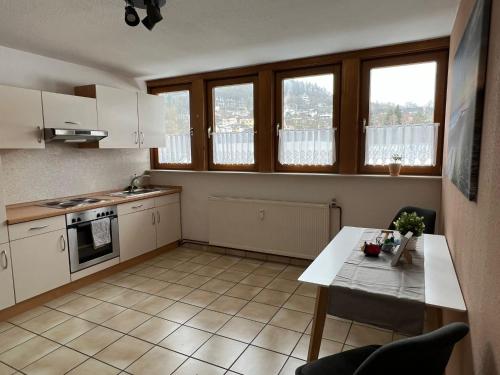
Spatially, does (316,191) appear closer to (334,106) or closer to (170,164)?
(334,106)

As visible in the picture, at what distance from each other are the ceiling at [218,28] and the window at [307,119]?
31 cm

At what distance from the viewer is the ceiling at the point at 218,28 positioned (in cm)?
233

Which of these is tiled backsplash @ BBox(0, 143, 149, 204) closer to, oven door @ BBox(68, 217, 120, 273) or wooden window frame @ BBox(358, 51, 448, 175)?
oven door @ BBox(68, 217, 120, 273)

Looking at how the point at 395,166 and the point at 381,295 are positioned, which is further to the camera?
the point at 395,166

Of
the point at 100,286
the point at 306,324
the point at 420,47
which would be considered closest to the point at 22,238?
the point at 100,286

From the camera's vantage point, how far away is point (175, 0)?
2.22m

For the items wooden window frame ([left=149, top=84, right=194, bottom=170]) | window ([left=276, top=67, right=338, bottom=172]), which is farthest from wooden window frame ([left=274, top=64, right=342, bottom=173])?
wooden window frame ([left=149, top=84, right=194, bottom=170])

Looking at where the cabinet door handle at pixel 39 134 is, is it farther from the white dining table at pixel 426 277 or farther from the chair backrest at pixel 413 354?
the chair backrest at pixel 413 354

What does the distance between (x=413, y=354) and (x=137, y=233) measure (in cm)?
354

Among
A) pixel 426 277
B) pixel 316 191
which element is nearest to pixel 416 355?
pixel 426 277

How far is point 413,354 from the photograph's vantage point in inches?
38.6

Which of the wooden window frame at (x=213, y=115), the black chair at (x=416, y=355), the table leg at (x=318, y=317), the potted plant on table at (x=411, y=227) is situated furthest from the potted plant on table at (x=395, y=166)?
the black chair at (x=416, y=355)

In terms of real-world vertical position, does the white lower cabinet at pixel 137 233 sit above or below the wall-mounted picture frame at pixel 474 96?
below

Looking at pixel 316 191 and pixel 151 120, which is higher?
pixel 151 120
